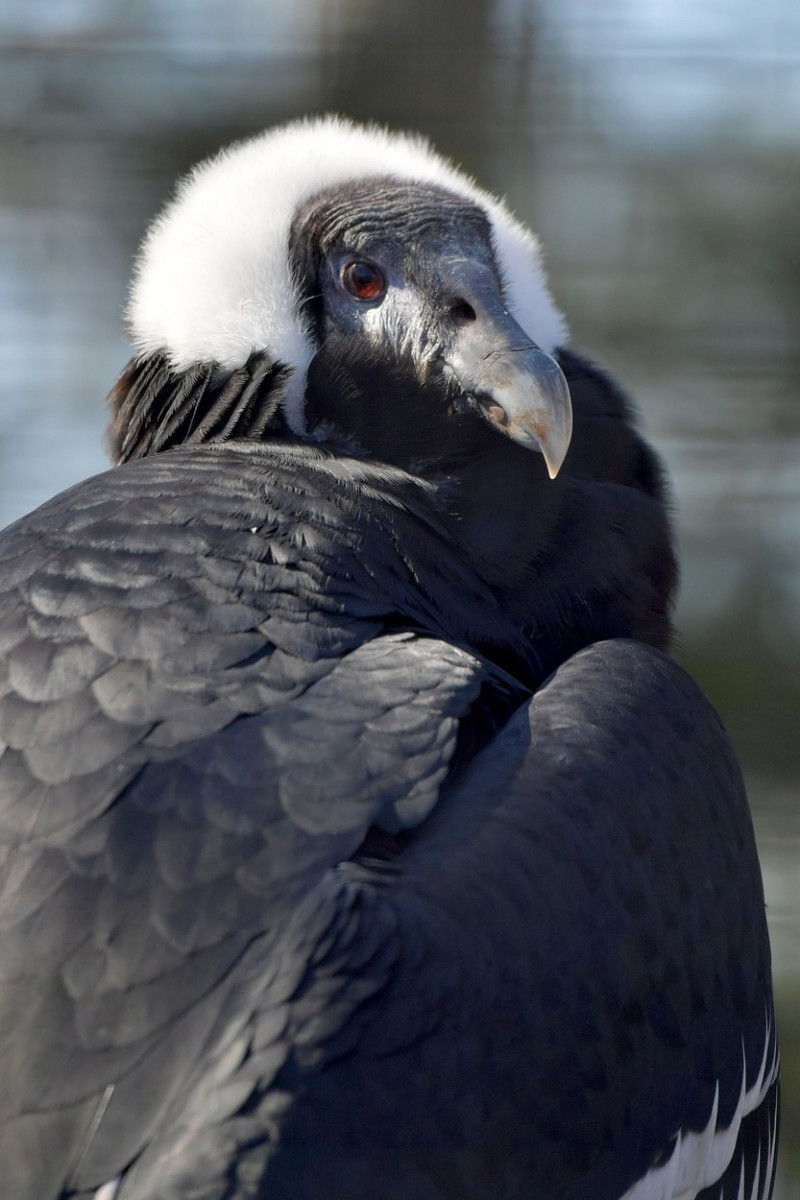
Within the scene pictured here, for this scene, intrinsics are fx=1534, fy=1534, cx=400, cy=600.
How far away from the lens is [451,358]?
2111 mm

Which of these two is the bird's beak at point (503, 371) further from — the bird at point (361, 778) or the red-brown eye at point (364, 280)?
the red-brown eye at point (364, 280)

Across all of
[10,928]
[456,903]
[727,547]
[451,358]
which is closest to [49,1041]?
[10,928]

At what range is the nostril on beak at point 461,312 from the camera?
2117mm

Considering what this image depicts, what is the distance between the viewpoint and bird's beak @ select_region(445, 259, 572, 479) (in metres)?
1.95

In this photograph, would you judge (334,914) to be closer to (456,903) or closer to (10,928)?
(456,903)

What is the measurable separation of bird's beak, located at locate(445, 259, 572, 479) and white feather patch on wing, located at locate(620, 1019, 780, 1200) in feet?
2.65

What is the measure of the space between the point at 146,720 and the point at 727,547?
12.7 feet

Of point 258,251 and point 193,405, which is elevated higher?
point 258,251

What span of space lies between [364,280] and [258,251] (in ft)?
0.52

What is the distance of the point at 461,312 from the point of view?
84.0 inches

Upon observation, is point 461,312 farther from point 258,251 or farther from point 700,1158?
point 700,1158

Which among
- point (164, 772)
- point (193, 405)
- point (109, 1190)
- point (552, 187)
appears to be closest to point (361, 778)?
point (164, 772)

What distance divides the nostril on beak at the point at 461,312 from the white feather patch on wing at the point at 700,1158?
103 centimetres

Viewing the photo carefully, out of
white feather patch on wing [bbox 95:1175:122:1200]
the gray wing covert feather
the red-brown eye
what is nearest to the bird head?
the red-brown eye
